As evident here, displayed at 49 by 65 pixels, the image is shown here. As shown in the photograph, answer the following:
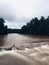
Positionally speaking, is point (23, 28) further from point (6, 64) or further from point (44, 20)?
point (6, 64)

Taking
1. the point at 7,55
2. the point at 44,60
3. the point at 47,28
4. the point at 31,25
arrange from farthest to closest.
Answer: the point at 31,25, the point at 47,28, the point at 44,60, the point at 7,55

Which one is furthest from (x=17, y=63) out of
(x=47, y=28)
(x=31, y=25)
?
(x=31, y=25)

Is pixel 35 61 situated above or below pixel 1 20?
below

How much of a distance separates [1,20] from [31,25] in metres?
10.7

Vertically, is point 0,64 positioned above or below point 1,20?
below

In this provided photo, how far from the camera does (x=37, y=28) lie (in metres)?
37.2

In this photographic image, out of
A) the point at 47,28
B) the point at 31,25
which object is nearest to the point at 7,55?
the point at 47,28

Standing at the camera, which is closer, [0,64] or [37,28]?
[0,64]

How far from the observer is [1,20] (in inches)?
1179

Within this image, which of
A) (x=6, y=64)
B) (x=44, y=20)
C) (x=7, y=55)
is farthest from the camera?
(x=44, y=20)

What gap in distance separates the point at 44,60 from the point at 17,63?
74 cm

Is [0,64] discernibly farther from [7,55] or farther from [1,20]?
[1,20]

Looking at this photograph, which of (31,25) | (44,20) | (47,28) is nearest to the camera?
(47,28)

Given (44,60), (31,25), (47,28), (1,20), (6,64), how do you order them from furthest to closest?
(31,25) < (47,28) < (1,20) < (44,60) < (6,64)
